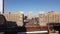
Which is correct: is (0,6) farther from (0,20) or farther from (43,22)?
(43,22)

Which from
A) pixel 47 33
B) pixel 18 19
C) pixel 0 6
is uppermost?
pixel 0 6

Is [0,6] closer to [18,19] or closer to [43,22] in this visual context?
[18,19]

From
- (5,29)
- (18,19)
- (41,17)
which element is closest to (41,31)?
(5,29)

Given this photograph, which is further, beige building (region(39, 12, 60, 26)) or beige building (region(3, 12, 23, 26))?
beige building (region(3, 12, 23, 26))

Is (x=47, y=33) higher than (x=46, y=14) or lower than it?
lower

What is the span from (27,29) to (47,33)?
4.39 ft

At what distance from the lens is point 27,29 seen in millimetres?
9312

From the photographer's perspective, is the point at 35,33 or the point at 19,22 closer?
the point at 35,33

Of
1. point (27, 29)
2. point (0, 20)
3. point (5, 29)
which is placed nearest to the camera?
point (0, 20)

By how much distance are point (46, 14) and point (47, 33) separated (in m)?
5.04

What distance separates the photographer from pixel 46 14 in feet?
45.0

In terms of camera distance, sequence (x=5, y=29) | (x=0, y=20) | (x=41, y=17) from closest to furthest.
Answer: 1. (x=0, y=20)
2. (x=5, y=29)
3. (x=41, y=17)

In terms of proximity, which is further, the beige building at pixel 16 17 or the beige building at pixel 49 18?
the beige building at pixel 16 17

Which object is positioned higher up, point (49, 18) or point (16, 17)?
point (16, 17)
